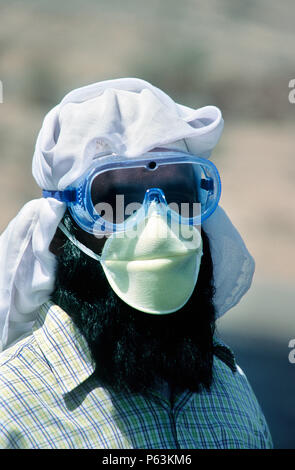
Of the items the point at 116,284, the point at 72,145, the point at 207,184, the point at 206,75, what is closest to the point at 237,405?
the point at 116,284

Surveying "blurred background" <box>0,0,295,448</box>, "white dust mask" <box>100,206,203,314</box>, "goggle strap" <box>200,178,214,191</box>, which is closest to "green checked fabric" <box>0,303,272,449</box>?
"white dust mask" <box>100,206,203,314</box>

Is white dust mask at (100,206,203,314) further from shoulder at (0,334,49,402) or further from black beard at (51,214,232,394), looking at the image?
shoulder at (0,334,49,402)

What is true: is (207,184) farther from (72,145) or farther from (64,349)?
(64,349)

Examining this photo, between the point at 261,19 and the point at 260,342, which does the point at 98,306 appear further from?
the point at 261,19

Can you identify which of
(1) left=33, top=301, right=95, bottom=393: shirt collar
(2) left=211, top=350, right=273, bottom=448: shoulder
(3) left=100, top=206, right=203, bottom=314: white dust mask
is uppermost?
(3) left=100, top=206, right=203, bottom=314: white dust mask

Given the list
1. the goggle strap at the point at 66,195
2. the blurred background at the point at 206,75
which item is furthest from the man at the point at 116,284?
the blurred background at the point at 206,75

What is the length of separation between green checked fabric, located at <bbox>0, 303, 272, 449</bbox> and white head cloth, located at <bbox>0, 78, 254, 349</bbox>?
0.34ft

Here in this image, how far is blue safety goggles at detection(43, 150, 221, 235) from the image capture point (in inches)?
90.2

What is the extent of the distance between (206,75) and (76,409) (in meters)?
5.21

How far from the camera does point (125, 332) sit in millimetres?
2328

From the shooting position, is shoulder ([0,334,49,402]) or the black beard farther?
the black beard

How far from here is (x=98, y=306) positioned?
2334mm

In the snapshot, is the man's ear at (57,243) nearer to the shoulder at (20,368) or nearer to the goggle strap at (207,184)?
the shoulder at (20,368)
